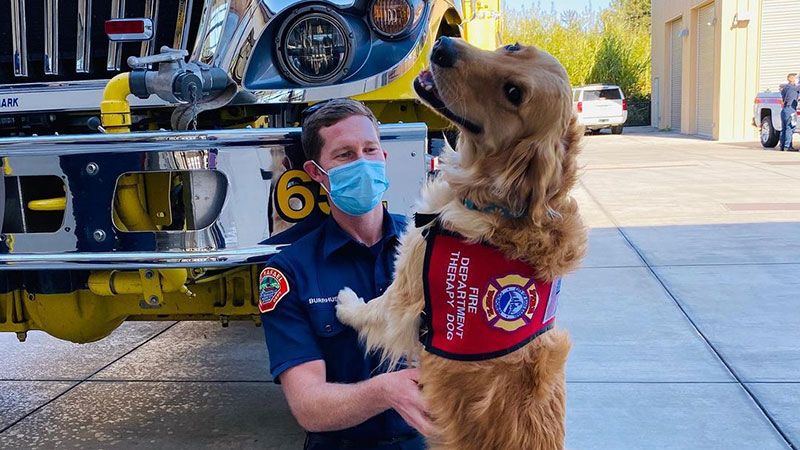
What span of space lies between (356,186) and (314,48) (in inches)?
41.2

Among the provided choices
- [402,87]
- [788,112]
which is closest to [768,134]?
[788,112]

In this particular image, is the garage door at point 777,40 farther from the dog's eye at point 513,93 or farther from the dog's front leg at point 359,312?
the dog's eye at point 513,93

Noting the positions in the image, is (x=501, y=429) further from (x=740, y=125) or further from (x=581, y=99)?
(x=581, y=99)

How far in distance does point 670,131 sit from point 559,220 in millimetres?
35944

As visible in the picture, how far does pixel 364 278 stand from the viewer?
2.85 meters

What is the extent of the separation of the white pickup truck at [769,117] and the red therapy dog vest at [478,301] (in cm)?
1947

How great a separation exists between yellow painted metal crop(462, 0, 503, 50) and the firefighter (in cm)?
295

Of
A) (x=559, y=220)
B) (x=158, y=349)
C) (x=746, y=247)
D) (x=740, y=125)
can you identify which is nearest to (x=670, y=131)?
(x=740, y=125)

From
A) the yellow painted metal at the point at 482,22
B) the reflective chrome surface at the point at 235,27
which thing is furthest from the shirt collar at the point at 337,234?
the yellow painted metal at the point at 482,22

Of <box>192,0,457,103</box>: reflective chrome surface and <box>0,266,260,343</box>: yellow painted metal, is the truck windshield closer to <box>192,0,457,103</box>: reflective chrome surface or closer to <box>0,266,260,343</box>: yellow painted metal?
<box>192,0,457,103</box>: reflective chrome surface

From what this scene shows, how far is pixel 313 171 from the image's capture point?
2939mm

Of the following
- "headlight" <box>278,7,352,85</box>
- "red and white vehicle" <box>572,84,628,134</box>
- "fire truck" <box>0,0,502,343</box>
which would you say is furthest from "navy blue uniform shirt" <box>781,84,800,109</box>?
"headlight" <box>278,7,352,85</box>

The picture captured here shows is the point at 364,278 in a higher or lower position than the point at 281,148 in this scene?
lower

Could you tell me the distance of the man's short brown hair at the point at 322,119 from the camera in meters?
2.83
